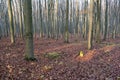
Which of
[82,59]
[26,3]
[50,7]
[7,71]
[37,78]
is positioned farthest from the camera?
[50,7]

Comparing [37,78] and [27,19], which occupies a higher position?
[27,19]

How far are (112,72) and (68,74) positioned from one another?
201cm

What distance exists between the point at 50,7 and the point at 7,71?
25.0 meters

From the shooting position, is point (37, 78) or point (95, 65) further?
point (95, 65)

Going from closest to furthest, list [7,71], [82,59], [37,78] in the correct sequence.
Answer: [37,78] → [7,71] → [82,59]

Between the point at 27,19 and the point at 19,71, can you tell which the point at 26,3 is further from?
the point at 19,71

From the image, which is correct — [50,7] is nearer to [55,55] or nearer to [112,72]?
[55,55]

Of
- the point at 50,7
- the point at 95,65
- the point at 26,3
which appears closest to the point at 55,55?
the point at 95,65

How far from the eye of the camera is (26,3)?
9.80 metres

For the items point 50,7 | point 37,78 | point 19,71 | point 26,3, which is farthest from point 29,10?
point 50,7

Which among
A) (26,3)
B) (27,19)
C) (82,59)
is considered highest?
(26,3)

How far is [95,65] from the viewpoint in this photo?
980 cm

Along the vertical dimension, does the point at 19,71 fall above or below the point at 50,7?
below

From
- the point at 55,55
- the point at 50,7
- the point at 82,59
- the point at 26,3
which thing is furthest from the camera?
the point at 50,7
